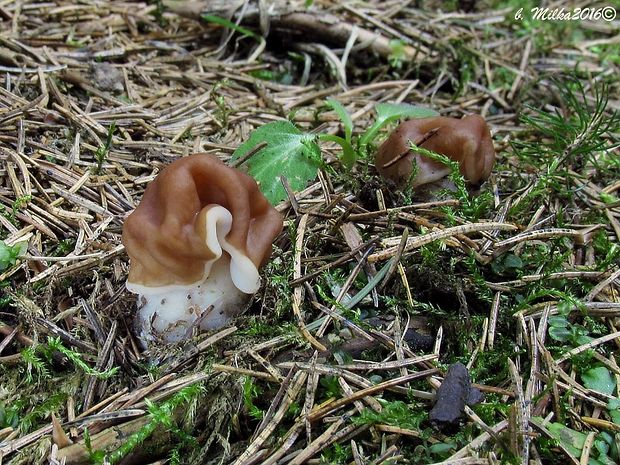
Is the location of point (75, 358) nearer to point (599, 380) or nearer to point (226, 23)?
point (599, 380)

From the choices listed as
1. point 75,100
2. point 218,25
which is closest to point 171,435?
point 75,100

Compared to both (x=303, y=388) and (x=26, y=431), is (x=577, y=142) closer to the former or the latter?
(x=303, y=388)

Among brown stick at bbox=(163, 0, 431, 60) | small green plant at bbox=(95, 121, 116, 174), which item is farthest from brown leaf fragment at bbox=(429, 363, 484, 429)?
brown stick at bbox=(163, 0, 431, 60)

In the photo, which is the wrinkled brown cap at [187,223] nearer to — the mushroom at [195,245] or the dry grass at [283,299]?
the mushroom at [195,245]

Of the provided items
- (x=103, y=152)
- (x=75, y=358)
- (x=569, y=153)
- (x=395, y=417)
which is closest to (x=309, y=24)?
(x=103, y=152)

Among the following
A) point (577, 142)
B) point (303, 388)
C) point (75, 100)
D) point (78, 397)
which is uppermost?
point (577, 142)
